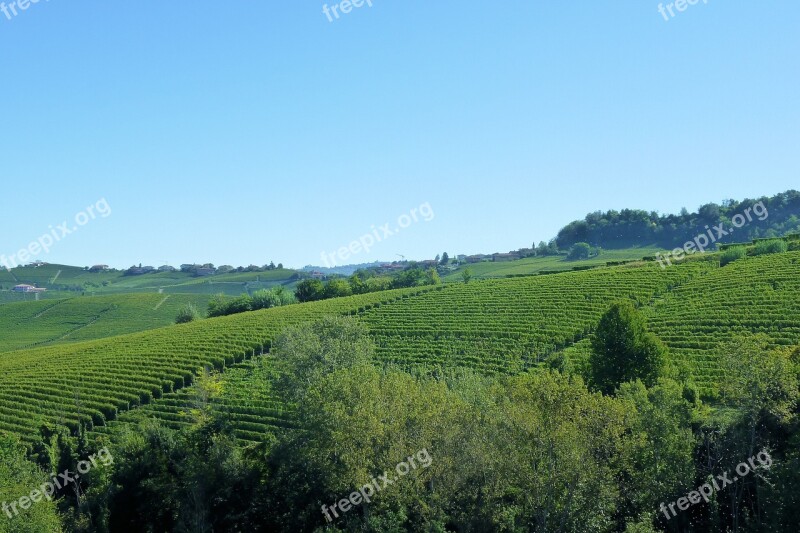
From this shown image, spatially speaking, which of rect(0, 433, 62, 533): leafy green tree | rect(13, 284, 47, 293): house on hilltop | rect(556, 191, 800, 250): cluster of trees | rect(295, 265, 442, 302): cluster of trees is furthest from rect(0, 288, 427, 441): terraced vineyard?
rect(556, 191, 800, 250): cluster of trees

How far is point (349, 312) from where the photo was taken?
7075 cm

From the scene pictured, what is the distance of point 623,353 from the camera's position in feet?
→ 126

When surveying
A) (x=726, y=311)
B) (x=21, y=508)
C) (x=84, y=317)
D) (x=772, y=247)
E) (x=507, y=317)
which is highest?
(x=84, y=317)

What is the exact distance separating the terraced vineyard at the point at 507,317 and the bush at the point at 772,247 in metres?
8.48

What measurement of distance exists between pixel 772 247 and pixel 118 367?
7058 cm

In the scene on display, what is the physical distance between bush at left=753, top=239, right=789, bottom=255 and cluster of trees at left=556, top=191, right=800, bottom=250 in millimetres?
88563

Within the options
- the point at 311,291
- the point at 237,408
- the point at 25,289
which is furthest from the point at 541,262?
the point at 25,289

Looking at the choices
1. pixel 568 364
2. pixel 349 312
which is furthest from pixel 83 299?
pixel 568 364

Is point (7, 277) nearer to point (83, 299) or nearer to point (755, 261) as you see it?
point (83, 299)

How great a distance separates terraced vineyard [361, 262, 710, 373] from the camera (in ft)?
161

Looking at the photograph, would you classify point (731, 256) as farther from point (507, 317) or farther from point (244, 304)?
point (244, 304)

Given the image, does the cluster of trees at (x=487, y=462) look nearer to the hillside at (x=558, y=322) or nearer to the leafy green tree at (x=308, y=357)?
the leafy green tree at (x=308, y=357)

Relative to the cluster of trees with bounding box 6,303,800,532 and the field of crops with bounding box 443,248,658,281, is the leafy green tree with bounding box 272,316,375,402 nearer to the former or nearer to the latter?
the cluster of trees with bounding box 6,303,800,532

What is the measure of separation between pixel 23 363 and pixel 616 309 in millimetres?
58004
